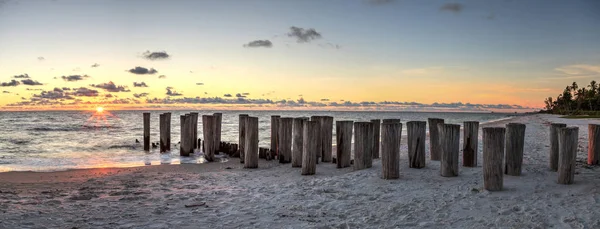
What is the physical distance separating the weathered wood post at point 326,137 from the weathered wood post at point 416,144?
2322 millimetres

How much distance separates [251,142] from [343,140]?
2.60 m

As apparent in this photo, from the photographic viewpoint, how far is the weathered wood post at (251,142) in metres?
11.0

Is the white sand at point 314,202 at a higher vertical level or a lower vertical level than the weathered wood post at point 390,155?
lower

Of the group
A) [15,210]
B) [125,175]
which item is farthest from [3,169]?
[15,210]

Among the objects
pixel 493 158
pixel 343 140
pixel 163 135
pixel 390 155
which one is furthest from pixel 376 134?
pixel 163 135

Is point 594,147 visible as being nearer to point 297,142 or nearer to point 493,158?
point 493,158

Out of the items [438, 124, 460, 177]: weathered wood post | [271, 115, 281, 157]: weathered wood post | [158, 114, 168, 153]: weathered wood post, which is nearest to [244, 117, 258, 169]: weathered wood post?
[271, 115, 281, 157]: weathered wood post

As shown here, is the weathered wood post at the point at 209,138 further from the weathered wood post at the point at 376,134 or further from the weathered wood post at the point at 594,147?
the weathered wood post at the point at 594,147

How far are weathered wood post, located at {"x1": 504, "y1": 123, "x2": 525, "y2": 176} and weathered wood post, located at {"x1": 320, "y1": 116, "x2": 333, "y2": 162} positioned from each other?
4378mm

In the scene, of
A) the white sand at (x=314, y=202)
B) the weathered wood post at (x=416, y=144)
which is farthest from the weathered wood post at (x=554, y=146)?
the weathered wood post at (x=416, y=144)

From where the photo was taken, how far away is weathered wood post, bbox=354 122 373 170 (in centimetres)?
921

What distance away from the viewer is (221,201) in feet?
24.2

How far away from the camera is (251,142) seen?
11133 millimetres

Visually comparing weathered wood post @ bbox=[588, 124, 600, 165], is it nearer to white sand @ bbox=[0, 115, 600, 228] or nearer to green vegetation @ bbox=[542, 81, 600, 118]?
white sand @ bbox=[0, 115, 600, 228]
